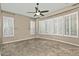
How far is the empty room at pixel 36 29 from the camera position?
2611mm

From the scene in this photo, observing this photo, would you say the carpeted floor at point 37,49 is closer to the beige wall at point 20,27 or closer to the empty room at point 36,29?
the empty room at point 36,29

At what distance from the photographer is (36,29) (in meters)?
2.73

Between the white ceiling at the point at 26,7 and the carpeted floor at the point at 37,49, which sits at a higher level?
the white ceiling at the point at 26,7

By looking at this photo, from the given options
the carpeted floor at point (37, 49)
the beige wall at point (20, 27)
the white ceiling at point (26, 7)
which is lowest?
the carpeted floor at point (37, 49)

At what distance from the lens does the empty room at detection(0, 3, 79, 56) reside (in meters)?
2.61

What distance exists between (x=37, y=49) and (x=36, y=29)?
435 mm

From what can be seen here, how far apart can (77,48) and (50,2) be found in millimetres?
1130

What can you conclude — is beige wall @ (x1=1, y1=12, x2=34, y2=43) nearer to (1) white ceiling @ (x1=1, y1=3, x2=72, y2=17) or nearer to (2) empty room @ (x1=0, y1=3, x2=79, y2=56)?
(2) empty room @ (x1=0, y1=3, x2=79, y2=56)

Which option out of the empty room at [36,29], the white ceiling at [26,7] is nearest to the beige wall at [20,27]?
the empty room at [36,29]

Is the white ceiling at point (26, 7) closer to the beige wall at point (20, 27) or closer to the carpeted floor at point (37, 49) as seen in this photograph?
the beige wall at point (20, 27)

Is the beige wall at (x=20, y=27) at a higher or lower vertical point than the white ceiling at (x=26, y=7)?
lower

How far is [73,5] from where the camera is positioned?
256 centimetres

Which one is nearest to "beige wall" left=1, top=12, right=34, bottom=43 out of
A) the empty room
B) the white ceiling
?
the empty room

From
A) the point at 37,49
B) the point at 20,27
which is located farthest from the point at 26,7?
the point at 37,49
